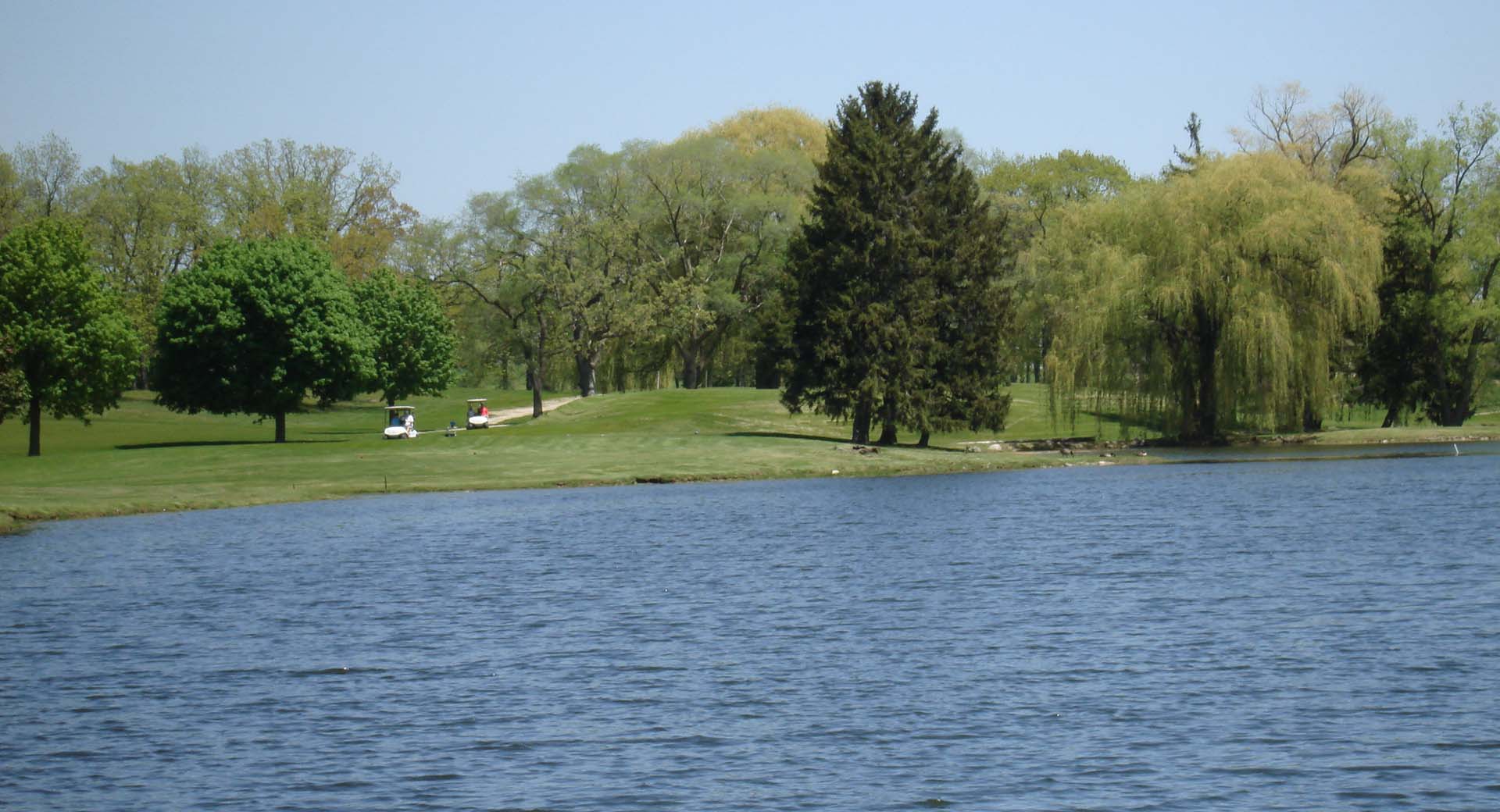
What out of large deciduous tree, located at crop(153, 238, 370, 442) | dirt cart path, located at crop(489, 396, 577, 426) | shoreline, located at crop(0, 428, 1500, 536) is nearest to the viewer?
shoreline, located at crop(0, 428, 1500, 536)

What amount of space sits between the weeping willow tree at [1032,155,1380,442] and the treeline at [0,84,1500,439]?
0.12m

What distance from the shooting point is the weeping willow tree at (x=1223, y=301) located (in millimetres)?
67875

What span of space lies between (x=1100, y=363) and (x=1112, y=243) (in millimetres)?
6902

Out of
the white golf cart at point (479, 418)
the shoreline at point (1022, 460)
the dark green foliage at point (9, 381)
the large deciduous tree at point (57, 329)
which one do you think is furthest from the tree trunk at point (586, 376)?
the dark green foliage at point (9, 381)

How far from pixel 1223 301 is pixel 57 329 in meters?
52.3

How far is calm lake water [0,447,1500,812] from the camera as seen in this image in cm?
1543

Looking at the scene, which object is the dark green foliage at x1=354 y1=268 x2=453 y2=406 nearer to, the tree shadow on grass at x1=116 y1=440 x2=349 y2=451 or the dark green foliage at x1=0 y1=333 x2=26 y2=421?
the tree shadow on grass at x1=116 y1=440 x2=349 y2=451

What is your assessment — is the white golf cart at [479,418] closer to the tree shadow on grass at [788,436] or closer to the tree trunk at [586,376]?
the tree trunk at [586,376]

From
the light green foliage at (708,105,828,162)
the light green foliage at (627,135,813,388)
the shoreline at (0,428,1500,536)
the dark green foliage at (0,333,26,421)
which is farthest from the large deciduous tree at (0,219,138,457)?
the light green foliage at (708,105,828,162)

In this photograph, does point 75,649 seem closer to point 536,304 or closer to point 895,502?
point 895,502

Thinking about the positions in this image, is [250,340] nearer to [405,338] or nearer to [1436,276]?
[405,338]

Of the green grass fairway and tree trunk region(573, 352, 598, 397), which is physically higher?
tree trunk region(573, 352, 598, 397)

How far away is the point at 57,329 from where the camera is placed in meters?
68.2

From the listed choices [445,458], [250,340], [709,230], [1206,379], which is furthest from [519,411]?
[1206,379]
